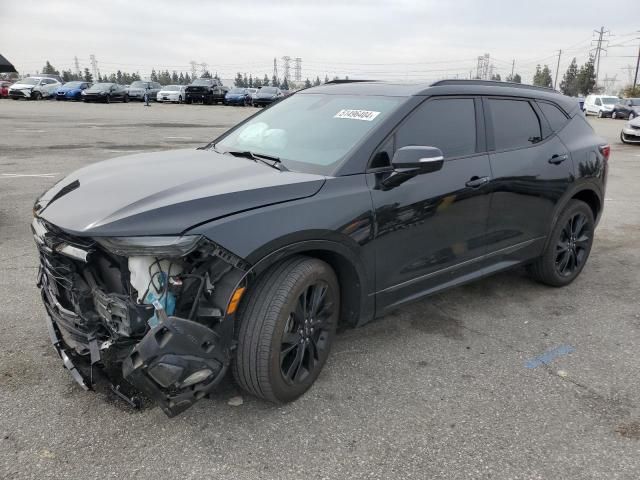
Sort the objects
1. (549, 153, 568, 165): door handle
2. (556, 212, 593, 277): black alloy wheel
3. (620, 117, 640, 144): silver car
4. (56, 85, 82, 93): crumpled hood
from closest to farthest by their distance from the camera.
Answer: (549, 153, 568, 165): door handle < (556, 212, 593, 277): black alloy wheel < (620, 117, 640, 144): silver car < (56, 85, 82, 93): crumpled hood

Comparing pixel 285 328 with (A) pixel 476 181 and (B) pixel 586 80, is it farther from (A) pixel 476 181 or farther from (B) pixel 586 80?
(B) pixel 586 80

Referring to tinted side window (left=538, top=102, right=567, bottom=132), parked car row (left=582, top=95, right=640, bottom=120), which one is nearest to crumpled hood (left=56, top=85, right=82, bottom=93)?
parked car row (left=582, top=95, right=640, bottom=120)

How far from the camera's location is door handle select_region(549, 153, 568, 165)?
434cm

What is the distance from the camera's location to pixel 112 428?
8.84 ft

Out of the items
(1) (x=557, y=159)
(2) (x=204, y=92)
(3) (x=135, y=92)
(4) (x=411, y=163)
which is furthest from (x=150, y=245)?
(3) (x=135, y=92)

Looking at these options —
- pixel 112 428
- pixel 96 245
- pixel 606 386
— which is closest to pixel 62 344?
pixel 112 428

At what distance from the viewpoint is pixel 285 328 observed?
2.78 meters

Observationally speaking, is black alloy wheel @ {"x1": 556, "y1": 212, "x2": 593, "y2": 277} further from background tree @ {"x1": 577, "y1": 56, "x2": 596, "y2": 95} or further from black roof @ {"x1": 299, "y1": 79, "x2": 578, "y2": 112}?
background tree @ {"x1": 577, "y1": 56, "x2": 596, "y2": 95}

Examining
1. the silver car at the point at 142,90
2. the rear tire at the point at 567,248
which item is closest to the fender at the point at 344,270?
the rear tire at the point at 567,248

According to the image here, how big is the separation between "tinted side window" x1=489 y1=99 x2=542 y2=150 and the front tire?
1.90 m

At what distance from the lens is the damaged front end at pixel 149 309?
2354mm

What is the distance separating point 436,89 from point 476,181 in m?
0.68

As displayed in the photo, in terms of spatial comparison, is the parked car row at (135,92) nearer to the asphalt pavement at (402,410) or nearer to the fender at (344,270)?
the asphalt pavement at (402,410)

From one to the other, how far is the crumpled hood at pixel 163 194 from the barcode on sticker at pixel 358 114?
2.07 ft
